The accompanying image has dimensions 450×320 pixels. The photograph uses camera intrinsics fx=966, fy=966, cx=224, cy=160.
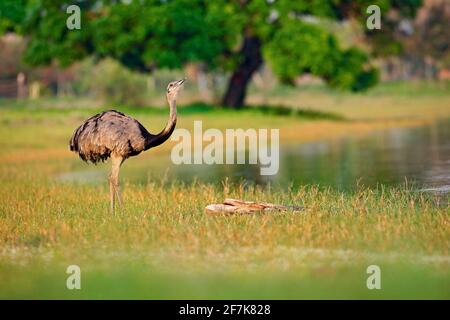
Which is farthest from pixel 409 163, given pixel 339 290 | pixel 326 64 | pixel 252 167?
pixel 326 64

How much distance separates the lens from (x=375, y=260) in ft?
37.1

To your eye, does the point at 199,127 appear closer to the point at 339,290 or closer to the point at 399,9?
the point at 399,9

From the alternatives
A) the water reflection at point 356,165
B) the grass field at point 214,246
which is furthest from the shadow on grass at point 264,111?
the grass field at point 214,246

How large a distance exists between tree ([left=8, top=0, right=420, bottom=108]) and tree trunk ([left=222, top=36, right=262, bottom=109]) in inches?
44.1

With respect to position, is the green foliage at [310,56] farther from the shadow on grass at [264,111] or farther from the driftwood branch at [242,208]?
the driftwood branch at [242,208]

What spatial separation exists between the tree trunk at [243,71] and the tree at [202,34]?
1.12 m

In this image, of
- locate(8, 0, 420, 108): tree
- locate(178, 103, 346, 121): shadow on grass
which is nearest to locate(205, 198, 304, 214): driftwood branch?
locate(8, 0, 420, 108): tree

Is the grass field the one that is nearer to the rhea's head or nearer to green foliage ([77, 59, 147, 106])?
the rhea's head

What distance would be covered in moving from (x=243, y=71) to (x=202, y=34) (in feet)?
17.9

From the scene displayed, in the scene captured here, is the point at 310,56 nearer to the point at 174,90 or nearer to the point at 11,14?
the point at 11,14

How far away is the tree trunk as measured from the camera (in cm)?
4681

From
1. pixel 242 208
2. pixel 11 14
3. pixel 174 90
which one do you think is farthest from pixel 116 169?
pixel 11 14

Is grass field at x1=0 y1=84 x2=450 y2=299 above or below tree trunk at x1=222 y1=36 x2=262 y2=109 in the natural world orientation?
below
